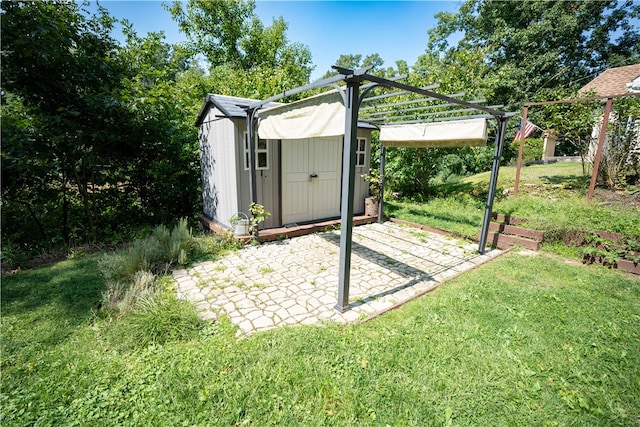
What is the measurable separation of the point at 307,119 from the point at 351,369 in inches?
126

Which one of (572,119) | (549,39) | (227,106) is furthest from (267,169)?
(549,39)

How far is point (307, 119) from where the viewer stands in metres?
3.96

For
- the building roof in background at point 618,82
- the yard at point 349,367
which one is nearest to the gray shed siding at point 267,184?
the yard at point 349,367

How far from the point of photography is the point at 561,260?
16.1 ft

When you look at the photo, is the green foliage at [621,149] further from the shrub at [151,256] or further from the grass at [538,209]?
the shrub at [151,256]

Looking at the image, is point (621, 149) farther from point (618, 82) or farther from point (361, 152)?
point (618, 82)

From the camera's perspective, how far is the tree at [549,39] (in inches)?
730

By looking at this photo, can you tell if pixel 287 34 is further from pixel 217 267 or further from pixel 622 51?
pixel 622 51

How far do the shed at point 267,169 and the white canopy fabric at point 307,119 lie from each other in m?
0.34

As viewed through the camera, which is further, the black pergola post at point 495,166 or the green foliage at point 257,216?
the green foliage at point 257,216

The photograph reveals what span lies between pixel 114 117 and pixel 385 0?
1016 centimetres

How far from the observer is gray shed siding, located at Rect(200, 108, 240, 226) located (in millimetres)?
5688

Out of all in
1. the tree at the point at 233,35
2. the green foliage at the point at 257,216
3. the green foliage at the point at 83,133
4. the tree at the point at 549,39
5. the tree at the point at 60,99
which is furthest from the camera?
the tree at the point at 549,39

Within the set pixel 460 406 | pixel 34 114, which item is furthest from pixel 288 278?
pixel 34 114
